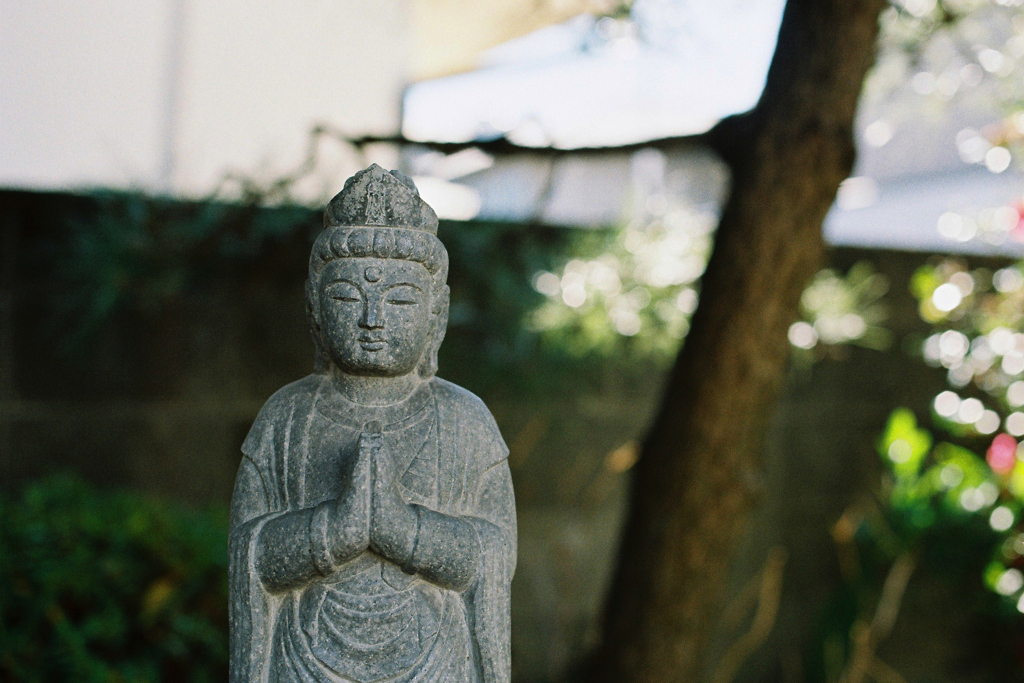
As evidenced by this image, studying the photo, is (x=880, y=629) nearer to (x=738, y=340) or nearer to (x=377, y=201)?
(x=738, y=340)

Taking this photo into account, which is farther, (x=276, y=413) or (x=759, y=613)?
(x=759, y=613)

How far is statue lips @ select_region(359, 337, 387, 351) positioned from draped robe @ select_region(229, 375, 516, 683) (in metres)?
0.15

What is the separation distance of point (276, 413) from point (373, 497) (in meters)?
0.34

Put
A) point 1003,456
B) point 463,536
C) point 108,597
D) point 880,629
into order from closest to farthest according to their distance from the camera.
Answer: point 463,536
point 108,597
point 1003,456
point 880,629

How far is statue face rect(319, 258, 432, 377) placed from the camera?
167 centimetres

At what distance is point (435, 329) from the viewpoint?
5.93 ft

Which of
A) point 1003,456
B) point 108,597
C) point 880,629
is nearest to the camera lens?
point 108,597

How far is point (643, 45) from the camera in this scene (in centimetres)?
329

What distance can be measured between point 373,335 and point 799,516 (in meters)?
4.03

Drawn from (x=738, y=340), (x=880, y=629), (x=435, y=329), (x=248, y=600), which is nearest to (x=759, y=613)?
(x=880, y=629)

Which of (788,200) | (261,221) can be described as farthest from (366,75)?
(788,200)

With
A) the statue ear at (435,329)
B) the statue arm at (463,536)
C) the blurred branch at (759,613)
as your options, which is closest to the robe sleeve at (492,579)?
the statue arm at (463,536)

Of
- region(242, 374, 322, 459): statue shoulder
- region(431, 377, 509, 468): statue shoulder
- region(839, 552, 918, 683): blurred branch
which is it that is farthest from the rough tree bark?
region(242, 374, 322, 459): statue shoulder

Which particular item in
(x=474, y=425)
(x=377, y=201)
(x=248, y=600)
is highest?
(x=377, y=201)
